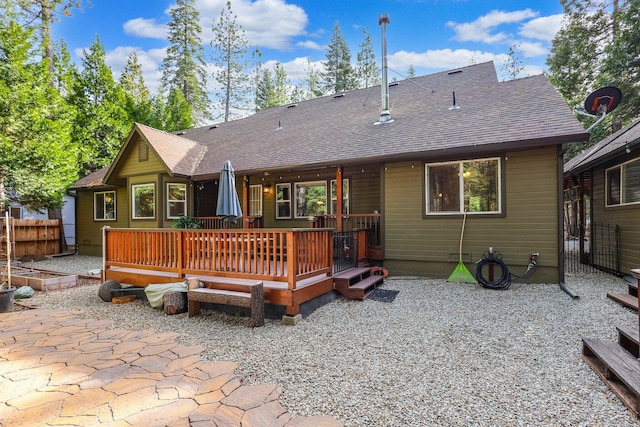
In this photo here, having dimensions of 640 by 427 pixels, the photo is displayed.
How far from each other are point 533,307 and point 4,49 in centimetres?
1691

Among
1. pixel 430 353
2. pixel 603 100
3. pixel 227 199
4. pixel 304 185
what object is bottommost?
pixel 430 353

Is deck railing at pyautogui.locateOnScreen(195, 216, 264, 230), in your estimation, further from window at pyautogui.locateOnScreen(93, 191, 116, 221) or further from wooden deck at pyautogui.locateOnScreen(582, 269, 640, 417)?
wooden deck at pyautogui.locateOnScreen(582, 269, 640, 417)

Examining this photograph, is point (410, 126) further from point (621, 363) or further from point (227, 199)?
point (621, 363)

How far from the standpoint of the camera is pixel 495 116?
7297mm

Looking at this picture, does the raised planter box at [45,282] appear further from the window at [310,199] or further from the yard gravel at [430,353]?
the window at [310,199]

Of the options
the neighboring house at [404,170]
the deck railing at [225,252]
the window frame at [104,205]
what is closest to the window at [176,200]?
the neighboring house at [404,170]

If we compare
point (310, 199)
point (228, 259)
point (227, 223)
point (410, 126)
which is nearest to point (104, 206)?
point (227, 223)

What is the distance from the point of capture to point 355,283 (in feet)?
19.8

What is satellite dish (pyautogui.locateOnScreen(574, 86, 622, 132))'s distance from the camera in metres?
6.55

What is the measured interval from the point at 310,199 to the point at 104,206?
363 inches

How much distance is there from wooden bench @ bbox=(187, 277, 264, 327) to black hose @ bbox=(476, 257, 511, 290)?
4.52 m

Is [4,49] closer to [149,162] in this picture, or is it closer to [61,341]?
[149,162]

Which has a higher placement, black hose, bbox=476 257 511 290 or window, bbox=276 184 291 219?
window, bbox=276 184 291 219

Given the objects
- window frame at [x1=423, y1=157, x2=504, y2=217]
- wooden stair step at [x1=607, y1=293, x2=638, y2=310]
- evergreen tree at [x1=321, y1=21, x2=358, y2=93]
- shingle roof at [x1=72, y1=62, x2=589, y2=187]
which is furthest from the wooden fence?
evergreen tree at [x1=321, y1=21, x2=358, y2=93]
